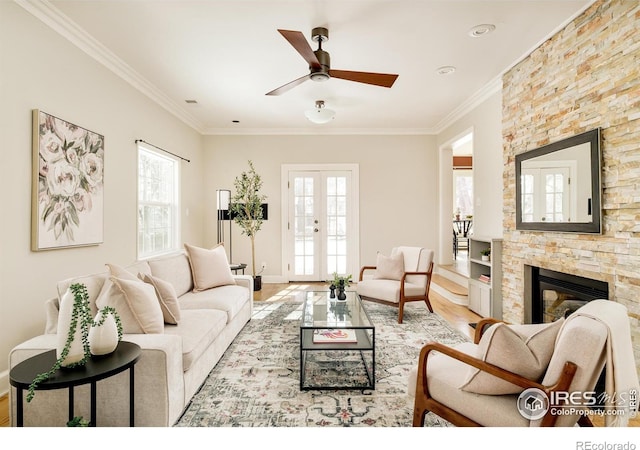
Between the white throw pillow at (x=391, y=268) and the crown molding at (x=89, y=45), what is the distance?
3624mm

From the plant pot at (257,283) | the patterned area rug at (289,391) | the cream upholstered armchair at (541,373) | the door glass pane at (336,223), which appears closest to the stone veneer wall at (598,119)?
the cream upholstered armchair at (541,373)

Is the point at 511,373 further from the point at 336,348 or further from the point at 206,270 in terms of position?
the point at 206,270

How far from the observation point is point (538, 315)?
3350mm

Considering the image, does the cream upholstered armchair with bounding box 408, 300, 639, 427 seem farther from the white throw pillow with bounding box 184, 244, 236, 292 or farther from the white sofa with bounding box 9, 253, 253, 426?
the white throw pillow with bounding box 184, 244, 236, 292

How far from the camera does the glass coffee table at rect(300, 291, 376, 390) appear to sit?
96.1 inches

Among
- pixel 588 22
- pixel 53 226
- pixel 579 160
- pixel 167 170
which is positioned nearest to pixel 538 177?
pixel 579 160

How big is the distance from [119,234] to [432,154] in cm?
520

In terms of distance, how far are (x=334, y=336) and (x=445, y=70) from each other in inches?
122

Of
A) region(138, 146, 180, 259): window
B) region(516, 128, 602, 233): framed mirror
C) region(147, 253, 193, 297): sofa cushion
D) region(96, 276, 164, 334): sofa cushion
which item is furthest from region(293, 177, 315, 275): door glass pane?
region(96, 276, 164, 334): sofa cushion

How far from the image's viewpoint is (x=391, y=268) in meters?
4.42

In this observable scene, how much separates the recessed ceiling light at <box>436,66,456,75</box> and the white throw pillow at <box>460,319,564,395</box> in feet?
10.2

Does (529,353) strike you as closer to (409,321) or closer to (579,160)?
(579,160)

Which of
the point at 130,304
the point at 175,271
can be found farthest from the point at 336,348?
the point at 175,271

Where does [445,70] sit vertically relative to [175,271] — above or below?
above
